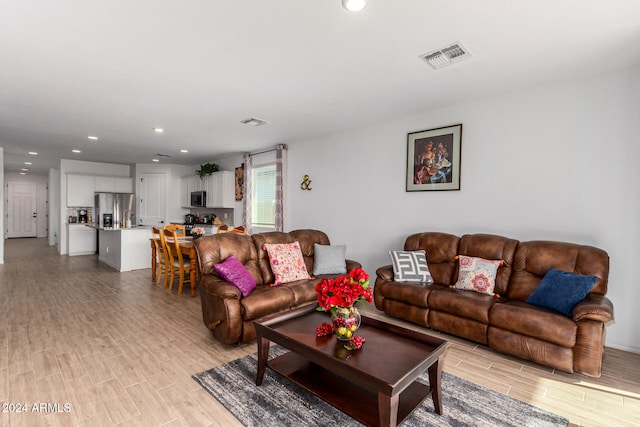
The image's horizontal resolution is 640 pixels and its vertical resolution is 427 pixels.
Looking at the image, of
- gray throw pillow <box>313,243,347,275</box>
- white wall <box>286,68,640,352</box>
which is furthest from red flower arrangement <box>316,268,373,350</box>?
white wall <box>286,68,640,352</box>

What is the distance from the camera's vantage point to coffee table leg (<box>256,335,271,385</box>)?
2.23 meters

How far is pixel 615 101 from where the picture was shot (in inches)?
115

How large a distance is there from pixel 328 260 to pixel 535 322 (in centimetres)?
228

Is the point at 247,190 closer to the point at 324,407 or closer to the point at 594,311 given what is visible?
the point at 324,407

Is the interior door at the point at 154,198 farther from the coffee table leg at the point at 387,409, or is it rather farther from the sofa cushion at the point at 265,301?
the coffee table leg at the point at 387,409

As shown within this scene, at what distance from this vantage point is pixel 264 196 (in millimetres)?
6887

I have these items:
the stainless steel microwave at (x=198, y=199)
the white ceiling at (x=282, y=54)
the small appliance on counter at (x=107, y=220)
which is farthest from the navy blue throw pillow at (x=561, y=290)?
the small appliance on counter at (x=107, y=220)

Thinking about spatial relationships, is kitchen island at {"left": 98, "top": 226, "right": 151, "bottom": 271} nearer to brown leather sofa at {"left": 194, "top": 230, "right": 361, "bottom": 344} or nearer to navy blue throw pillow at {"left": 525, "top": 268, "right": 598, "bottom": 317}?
brown leather sofa at {"left": 194, "top": 230, "right": 361, "bottom": 344}

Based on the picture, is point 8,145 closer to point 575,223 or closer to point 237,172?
point 237,172

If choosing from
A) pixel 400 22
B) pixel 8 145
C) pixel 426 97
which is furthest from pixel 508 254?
pixel 8 145

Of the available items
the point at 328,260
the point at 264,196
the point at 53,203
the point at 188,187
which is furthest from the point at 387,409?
the point at 53,203

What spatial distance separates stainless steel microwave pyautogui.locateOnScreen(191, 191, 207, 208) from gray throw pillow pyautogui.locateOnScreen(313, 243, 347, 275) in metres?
4.90

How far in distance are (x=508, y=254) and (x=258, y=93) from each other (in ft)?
10.8

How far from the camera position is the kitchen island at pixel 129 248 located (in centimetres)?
623
